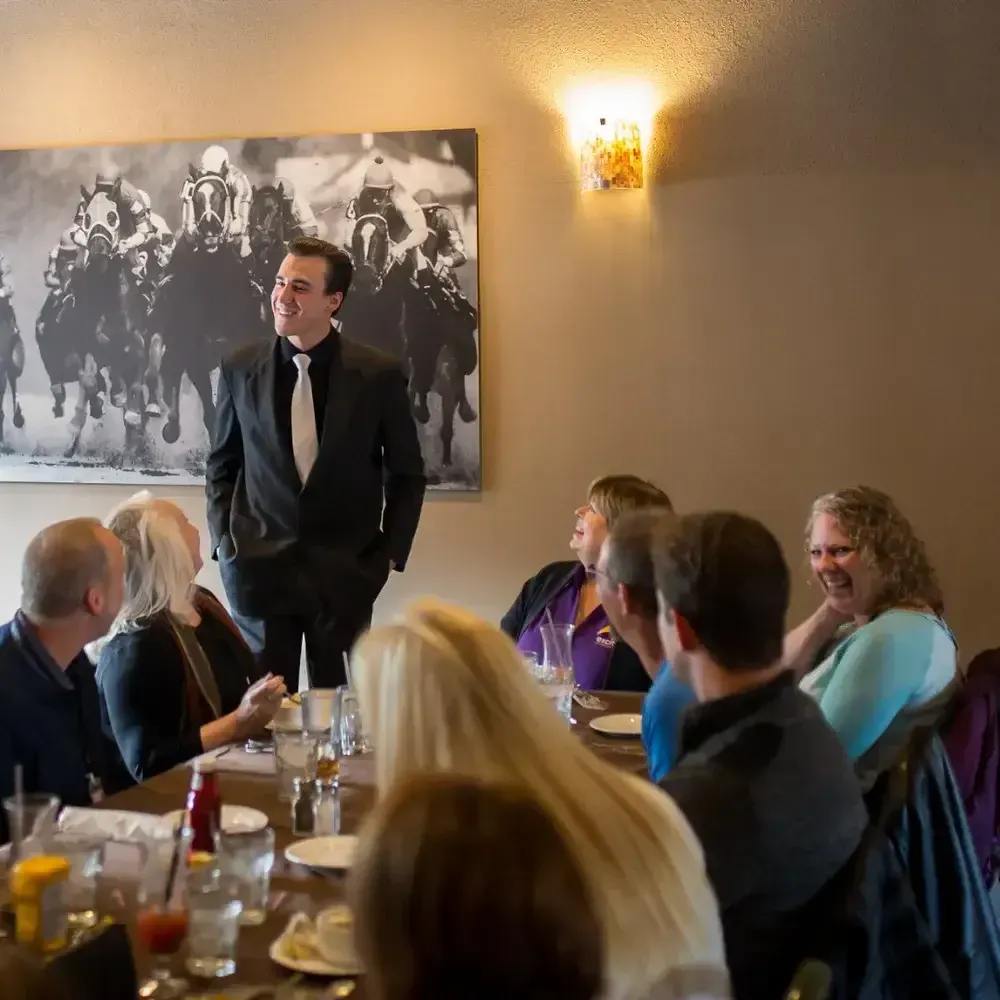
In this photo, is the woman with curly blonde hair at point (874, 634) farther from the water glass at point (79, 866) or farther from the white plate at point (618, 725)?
the water glass at point (79, 866)

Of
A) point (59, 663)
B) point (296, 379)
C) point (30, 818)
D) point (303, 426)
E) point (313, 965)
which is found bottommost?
point (313, 965)

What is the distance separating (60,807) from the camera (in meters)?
2.08

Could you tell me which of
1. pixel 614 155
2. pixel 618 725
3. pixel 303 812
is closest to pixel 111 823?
pixel 303 812

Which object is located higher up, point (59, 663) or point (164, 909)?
point (59, 663)

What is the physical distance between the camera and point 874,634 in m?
2.32

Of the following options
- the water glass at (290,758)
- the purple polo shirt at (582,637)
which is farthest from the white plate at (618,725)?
the water glass at (290,758)

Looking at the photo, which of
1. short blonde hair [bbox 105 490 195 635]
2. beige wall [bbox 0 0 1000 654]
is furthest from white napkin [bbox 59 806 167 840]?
beige wall [bbox 0 0 1000 654]

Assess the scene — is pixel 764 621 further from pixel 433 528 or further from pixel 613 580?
pixel 433 528

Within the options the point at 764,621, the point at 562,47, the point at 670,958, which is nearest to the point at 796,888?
the point at 764,621

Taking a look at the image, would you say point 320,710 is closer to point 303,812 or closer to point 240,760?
point 240,760

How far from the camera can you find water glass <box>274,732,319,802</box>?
208 centimetres

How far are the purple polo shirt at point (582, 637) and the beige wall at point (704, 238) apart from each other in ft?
2.00

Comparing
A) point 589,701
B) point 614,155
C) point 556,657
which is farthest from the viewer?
point 614,155

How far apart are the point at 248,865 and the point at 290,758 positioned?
0.53 meters
